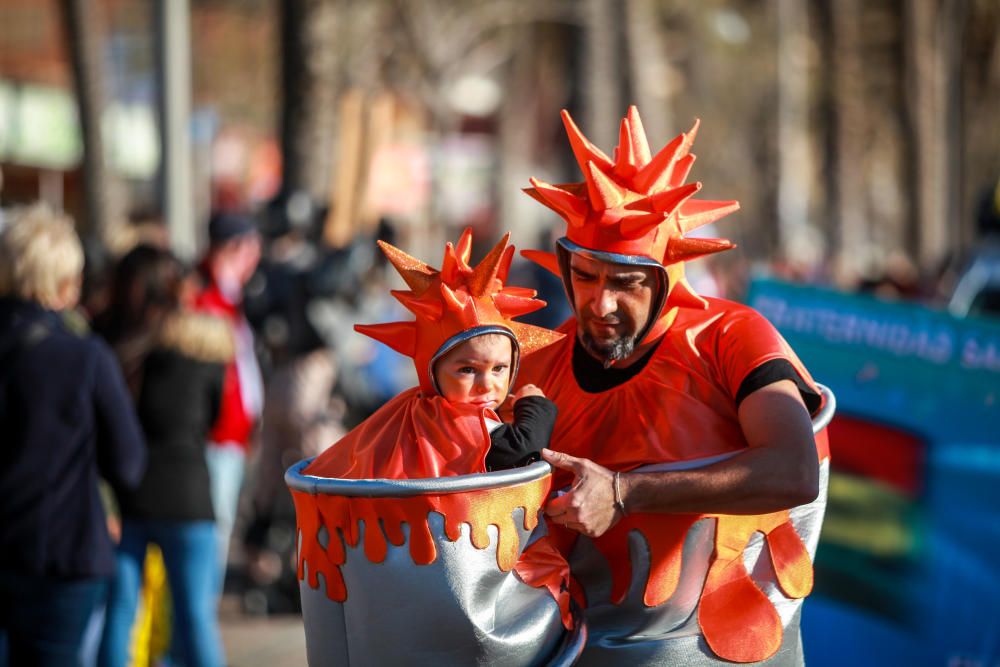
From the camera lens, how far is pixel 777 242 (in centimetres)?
2564

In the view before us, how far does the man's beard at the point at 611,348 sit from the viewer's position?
120 inches

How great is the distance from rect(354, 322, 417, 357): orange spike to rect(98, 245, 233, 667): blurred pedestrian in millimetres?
2783

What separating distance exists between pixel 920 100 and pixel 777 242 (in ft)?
18.5

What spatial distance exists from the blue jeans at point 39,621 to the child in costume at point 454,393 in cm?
204

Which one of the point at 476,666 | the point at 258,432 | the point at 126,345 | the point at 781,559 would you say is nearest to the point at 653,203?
the point at 781,559

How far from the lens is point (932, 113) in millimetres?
30781

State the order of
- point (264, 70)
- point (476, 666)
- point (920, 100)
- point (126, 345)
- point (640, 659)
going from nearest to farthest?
point (476, 666), point (640, 659), point (126, 345), point (920, 100), point (264, 70)

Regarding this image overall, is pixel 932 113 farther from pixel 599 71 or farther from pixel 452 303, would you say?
pixel 452 303

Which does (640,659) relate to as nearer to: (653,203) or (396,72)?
(653,203)

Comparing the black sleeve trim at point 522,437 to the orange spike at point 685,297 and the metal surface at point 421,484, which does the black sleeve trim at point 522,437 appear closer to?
the metal surface at point 421,484

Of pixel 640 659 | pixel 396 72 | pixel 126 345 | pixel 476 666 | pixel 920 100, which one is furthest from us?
pixel 920 100

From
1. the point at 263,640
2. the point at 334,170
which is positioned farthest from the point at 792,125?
the point at 263,640

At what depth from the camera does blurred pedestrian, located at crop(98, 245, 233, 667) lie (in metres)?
5.63

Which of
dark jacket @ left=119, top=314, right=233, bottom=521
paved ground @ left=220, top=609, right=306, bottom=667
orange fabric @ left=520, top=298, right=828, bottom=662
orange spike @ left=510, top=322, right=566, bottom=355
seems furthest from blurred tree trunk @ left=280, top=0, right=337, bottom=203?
orange fabric @ left=520, top=298, right=828, bottom=662
